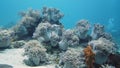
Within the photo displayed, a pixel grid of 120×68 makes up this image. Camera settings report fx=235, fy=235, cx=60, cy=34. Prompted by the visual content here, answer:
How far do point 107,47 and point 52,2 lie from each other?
153230 mm

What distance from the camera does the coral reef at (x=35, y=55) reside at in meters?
7.98

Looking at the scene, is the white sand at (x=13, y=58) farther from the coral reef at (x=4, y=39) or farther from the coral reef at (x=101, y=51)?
the coral reef at (x=101, y=51)

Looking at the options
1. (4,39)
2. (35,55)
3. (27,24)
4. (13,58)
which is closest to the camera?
(35,55)

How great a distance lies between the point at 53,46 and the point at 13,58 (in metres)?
1.68

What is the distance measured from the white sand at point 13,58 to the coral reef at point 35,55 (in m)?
0.31

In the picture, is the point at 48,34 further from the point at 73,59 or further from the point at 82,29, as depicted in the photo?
the point at 73,59

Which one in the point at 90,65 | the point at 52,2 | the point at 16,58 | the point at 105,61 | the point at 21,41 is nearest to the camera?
the point at 90,65

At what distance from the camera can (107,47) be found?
7.59 m

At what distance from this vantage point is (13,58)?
8516mm

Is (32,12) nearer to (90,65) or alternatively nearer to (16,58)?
(16,58)

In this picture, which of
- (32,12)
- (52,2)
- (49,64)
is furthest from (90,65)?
(52,2)

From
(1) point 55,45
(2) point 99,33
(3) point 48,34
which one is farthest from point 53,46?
(2) point 99,33

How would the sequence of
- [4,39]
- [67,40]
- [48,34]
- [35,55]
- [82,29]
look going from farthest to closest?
1. [82,29]
2. [48,34]
3. [4,39]
4. [67,40]
5. [35,55]

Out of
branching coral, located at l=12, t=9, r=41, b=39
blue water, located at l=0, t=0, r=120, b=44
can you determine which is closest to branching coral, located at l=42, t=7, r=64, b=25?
branching coral, located at l=12, t=9, r=41, b=39
